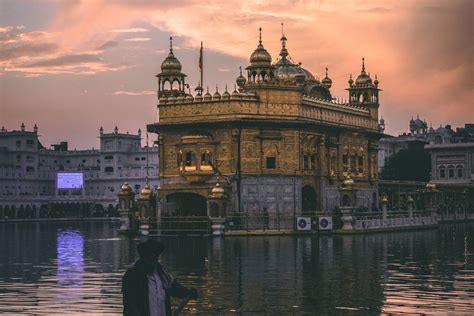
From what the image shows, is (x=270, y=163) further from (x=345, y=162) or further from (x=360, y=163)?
(x=360, y=163)

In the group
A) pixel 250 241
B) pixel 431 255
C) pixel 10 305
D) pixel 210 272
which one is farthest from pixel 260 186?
pixel 10 305

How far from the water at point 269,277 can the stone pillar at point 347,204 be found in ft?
44.5

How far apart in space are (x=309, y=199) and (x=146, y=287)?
5778cm

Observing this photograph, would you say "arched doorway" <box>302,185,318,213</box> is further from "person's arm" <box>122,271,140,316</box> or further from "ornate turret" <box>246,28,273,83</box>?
"person's arm" <box>122,271,140,316</box>

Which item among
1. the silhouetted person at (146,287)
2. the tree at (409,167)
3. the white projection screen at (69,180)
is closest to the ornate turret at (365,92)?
the tree at (409,167)

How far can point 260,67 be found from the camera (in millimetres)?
68062

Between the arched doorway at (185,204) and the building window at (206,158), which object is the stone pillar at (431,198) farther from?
the building window at (206,158)

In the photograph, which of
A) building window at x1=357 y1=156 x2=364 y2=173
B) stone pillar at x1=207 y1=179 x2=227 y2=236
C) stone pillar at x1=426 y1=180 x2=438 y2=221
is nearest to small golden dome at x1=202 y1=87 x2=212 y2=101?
stone pillar at x1=207 y1=179 x2=227 y2=236

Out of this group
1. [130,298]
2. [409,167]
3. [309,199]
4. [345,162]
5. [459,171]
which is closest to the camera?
[130,298]

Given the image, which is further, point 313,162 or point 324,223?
point 313,162

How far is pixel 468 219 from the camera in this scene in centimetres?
10175

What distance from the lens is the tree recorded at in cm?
13962

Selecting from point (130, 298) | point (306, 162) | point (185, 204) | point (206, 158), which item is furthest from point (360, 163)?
point (130, 298)

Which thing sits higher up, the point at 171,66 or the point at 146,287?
the point at 171,66
